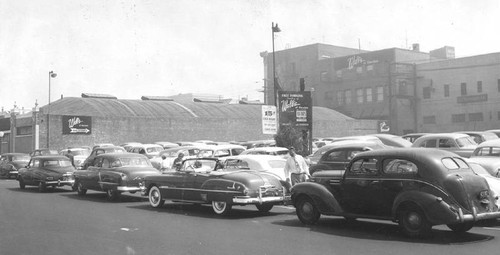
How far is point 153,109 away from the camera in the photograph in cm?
5506

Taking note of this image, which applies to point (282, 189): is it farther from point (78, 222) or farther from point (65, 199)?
point (65, 199)

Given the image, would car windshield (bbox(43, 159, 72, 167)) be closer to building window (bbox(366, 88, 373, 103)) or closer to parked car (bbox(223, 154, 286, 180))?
parked car (bbox(223, 154, 286, 180))

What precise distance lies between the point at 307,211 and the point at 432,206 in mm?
2927

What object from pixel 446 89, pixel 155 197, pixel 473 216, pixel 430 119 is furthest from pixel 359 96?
pixel 473 216

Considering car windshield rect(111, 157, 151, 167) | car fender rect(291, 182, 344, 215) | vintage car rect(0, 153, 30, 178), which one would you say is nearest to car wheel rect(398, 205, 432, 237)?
car fender rect(291, 182, 344, 215)

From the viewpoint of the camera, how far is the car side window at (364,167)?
9.54m

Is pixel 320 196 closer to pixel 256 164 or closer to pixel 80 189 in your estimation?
pixel 256 164

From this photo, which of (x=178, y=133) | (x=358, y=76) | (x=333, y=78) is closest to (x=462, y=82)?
(x=358, y=76)

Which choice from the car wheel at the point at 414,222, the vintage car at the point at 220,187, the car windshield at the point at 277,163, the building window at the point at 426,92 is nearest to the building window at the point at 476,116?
the building window at the point at 426,92

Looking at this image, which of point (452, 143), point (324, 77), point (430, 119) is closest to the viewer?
point (452, 143)

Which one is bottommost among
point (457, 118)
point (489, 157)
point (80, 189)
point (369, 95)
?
point (80, 189)

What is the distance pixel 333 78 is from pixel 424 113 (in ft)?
47.9

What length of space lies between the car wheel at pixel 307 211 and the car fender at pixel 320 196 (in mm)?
120

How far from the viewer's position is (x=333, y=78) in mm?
75375
